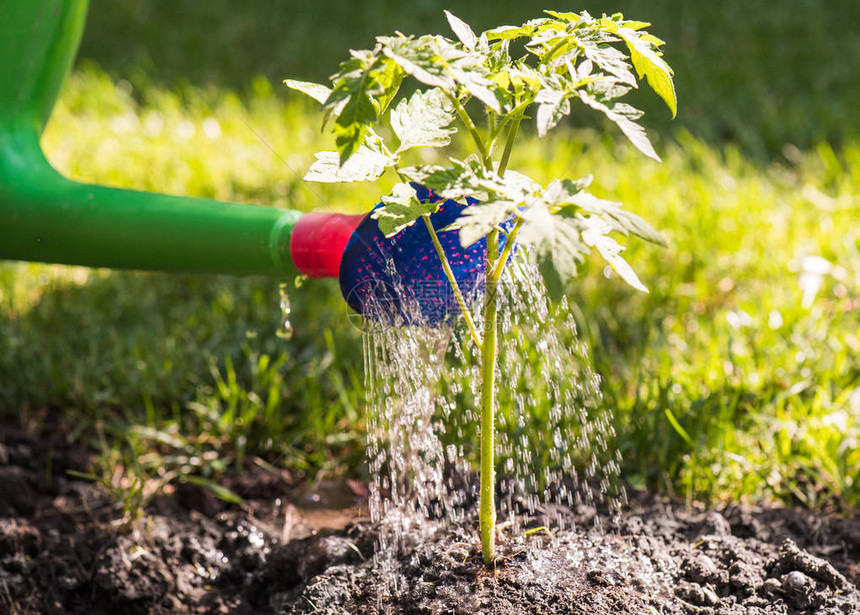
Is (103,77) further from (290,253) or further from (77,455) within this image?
(290,253)

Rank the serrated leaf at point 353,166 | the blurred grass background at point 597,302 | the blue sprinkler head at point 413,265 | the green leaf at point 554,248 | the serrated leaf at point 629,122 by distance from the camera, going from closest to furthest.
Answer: the green leaf at point 554,248 < the serrated leaf at point 629,122 < the serrated leaf at point 353,166 < the blue sprinkler head at point 413,265 < the blurred grass background at point 597,302

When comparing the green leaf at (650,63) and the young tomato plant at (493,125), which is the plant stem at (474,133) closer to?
the young tomato plant at (493,125)

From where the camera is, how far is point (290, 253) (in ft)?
5.12

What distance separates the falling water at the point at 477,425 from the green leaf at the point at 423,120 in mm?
281

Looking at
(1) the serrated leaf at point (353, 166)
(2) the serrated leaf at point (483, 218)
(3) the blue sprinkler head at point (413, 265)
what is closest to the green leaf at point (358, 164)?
(1) the serrated leaf at point (353, 166)

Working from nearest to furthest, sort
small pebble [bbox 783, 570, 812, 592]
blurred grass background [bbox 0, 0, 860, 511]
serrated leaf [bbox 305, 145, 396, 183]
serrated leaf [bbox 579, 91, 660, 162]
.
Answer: serrated leaf [bbox 579, 91, 660, 162]
serrated leaf [bbox 305, 145, 396, 183]
small pebble [bbox 783, 570, 812, 592]
blurred grass background [bbox 0, 0, 860, 511]

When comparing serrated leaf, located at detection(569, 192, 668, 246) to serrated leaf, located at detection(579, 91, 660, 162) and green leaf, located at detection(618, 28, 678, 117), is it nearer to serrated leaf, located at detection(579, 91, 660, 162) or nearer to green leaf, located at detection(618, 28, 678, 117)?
serrated leaf, located at detection(579, 91, 660, 162)

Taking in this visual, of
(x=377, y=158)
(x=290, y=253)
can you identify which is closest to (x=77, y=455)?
(x=290, y=253)

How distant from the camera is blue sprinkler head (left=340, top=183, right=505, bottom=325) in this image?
4.65ft

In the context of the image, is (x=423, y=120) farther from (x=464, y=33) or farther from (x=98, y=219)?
(x=98, y=219)

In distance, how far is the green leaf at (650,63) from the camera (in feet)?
4.12

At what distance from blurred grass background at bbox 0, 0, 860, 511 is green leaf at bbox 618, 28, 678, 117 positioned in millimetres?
913

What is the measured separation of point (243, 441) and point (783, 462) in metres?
1.17

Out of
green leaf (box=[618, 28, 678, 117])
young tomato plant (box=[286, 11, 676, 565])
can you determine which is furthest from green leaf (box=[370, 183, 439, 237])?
green leaf (box=[618, 28, 678, 117])
